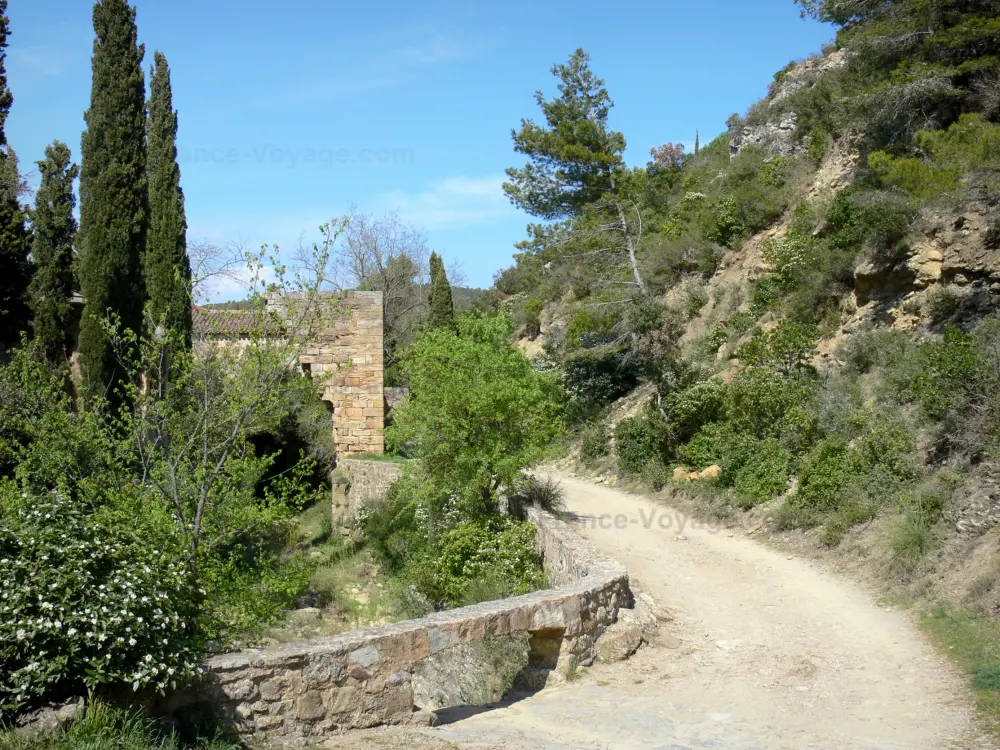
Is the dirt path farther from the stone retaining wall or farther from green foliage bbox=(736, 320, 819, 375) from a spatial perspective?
green foliage bbox=(736, 320, 819, 375)

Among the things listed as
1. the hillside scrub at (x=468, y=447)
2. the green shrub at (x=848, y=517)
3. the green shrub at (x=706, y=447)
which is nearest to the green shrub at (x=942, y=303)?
the green shrub at (x=706, y=447)

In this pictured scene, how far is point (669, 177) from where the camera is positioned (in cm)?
3875

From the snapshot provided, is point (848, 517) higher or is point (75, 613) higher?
point (75, 613)

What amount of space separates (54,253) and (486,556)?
14485 millimetres

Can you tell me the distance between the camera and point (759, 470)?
50.3ft

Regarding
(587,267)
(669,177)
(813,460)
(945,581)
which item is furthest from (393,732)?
(669,177)

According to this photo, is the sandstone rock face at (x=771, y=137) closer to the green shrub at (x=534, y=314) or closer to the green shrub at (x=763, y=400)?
the green shrub at (x=534, y=314)

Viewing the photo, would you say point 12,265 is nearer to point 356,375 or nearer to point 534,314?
point 356,375

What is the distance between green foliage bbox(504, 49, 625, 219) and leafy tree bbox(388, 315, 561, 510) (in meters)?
12.1

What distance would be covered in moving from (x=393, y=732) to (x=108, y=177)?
17.0m

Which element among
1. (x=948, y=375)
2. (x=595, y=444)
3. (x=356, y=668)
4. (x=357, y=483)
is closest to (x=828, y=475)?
(x=948, y=375)

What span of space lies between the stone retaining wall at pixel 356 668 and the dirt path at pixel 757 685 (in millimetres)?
331

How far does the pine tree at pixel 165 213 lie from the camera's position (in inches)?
852

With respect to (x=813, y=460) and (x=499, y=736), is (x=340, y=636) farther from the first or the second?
(x=813, y=460)
